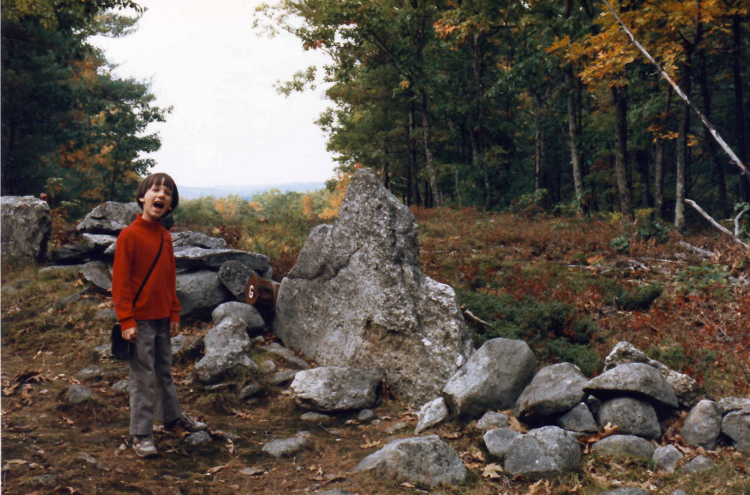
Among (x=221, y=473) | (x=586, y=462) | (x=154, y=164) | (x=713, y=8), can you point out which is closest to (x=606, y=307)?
(x=586, y=462)

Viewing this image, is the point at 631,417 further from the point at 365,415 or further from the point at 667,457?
the point at 365,415

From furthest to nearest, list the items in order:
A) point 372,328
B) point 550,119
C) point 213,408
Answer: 1. point 550,119
2. point 372,328
3. point 213,408

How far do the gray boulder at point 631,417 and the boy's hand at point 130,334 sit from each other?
4.76 meters

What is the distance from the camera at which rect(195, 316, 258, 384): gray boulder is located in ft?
22.5

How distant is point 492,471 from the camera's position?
4762mm

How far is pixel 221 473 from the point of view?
480cm

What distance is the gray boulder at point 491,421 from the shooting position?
5539mm

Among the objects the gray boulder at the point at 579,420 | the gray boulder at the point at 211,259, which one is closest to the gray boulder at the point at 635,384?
the gray boulder at the point at 579,420

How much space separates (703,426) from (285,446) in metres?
4.11

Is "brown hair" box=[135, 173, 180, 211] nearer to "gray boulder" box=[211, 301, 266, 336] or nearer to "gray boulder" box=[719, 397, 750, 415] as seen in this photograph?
"gray boulder" box=[211, 301, 266, 336]

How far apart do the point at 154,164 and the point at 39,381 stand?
28.3 m

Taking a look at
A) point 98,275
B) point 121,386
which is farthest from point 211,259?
point 121,386

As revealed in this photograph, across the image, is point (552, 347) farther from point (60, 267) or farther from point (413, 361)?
point (60, 267)

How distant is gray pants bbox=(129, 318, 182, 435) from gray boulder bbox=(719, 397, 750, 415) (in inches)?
219
